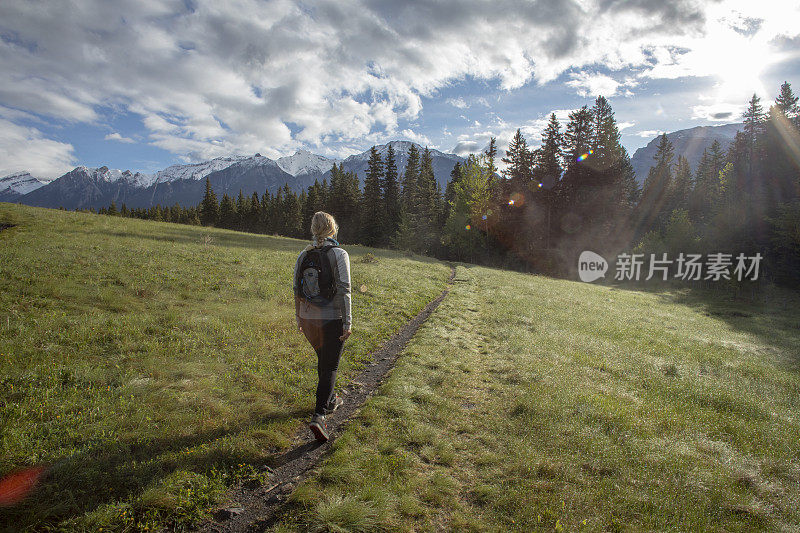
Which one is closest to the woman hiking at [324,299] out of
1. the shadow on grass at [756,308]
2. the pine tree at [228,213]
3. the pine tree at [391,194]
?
the shadow on grass at [756,308]

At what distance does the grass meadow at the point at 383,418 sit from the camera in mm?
4395

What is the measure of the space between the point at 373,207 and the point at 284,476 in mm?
58176

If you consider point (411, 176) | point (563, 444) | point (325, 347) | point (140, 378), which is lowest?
point (563, 444)

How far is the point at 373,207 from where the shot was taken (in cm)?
6131

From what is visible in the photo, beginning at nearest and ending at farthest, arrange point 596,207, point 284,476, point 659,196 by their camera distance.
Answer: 1. point 284,476
2. point 596,207
3. point 659,196

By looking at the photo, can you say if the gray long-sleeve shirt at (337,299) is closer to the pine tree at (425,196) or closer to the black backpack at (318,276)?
the black backpack at (318,276)

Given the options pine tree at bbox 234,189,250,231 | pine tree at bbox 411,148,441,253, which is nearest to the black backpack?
pine tree at bbox 411,148,441,253

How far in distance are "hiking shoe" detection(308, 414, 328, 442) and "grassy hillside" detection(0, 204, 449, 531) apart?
64 centimetres

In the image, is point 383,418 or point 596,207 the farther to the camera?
point 596,207

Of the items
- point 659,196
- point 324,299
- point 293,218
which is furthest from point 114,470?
point 293,218

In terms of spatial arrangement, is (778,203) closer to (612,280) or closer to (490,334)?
(612,280)

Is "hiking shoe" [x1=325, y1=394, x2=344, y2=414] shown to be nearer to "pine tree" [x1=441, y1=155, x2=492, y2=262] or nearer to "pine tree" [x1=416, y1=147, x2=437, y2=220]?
"pine tree" [x1=441, y1=155, x2=492, y2=262]

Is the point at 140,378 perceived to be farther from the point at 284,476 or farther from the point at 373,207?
the point at 373,207

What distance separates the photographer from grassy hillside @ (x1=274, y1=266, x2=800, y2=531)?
4426 mm
